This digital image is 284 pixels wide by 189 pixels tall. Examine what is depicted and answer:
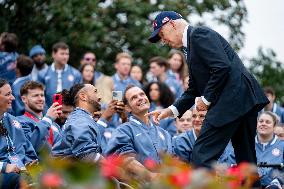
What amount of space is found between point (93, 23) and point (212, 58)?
7.92m

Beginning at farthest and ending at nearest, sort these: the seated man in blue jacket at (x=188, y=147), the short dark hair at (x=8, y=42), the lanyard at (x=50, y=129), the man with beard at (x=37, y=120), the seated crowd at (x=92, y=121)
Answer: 1. the short dark hair at (x=8, y=42)
2. the seated man in blue jacket at (x=188, y=147)
3. the lanyard at (x=50, y=129)
4. the man with beard at (x=37, y=120)
5. the seated crowd at (x=92, y=121)

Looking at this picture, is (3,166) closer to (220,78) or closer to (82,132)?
(82,132)

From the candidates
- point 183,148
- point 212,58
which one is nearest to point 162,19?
point 212,58

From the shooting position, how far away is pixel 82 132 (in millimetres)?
7105

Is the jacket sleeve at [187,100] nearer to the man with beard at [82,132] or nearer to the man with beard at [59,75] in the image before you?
the man with beard at [82,132]

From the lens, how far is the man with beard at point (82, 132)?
700 centimetres

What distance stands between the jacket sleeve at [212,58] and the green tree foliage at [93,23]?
7649 millimetres

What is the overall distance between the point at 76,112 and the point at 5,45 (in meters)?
4.29

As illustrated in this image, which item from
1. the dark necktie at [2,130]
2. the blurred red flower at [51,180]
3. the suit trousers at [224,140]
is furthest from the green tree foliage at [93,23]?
the blurred red flower at [51,180]

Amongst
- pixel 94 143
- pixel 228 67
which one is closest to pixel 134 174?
Result: pixel 228 67

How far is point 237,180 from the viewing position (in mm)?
3438

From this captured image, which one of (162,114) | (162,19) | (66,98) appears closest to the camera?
(162,19)

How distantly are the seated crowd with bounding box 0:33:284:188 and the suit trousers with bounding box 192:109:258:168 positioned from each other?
0.45 metres

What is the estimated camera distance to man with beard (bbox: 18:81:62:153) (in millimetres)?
8258
